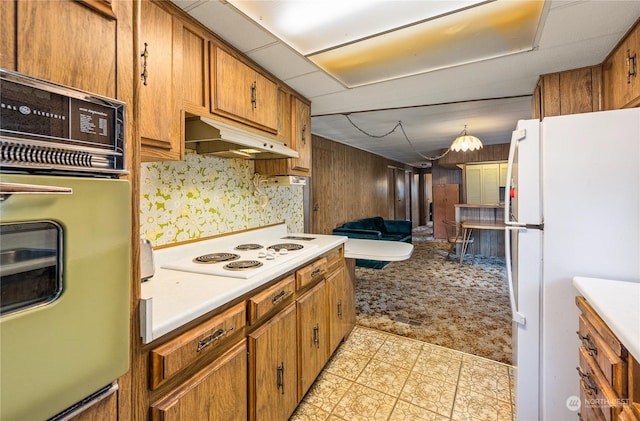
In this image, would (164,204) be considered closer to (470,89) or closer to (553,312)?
(553,312)

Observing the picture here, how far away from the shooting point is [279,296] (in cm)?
146

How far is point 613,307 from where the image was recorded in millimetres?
992

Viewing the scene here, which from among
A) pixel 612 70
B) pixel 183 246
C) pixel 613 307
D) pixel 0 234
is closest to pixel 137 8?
pixel 0 234

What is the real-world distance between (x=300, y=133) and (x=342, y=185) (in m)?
2.98

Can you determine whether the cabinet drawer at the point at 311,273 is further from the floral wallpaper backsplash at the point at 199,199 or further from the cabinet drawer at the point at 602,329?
the cabinet drawer at the point at 602,329

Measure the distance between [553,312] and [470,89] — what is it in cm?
177

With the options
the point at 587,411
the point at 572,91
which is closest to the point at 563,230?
the point at 587,411

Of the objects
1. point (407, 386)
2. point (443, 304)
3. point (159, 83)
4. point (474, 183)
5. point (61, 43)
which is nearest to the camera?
point (61, 43)

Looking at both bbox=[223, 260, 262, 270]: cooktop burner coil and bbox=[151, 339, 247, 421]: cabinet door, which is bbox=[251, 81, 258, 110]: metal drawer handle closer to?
bbox=[223, 260, 262, 270]: cooktop burner coil

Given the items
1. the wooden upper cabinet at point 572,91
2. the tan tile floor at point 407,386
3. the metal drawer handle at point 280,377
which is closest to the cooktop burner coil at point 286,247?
the metal drawer handle at point 280,377

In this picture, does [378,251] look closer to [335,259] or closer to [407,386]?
[335,259]

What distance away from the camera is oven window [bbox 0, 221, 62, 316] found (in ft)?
1.75

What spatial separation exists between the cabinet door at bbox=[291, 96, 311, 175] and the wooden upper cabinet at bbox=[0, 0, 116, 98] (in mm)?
1646

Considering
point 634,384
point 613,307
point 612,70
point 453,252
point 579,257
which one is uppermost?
point 612,70
